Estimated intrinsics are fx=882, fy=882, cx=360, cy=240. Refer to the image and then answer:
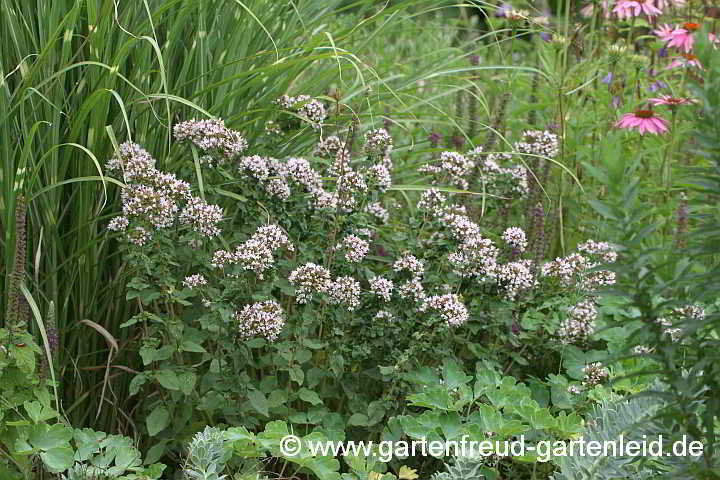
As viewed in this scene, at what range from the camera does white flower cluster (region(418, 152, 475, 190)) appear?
2.80 metres

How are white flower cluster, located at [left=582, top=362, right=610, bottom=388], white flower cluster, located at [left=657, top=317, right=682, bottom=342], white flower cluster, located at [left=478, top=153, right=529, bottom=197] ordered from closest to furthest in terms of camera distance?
white flower cluster, located at [left=657, top=317, right=682, bottom=342], white flower cluster, located at [left=582, top=362, right=610, bottom=388], white flower cluster, located at [left=478, top=153, right=529, bottom=197]

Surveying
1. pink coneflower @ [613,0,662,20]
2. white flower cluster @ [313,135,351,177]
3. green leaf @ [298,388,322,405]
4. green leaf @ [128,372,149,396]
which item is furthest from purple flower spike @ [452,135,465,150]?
green leaf @ [128,372,149,396]

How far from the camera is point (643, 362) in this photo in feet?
9.04

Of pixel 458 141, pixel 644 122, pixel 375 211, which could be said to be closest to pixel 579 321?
pixel 375 211

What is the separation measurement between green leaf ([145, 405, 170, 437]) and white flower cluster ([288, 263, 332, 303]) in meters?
0.49

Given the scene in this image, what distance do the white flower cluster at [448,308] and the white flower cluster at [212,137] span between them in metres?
0.70

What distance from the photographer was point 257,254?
90.0 inches

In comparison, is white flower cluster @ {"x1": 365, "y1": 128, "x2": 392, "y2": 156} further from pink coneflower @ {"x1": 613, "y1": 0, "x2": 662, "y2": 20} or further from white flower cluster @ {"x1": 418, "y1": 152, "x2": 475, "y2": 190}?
pink coneflower @ {"x1": 613, "y1": 0, "x2": 662, "y2": 20}

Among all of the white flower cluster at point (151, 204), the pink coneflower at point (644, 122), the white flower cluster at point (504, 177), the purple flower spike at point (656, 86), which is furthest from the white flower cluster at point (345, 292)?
the purple flower spike at point (656, 86)

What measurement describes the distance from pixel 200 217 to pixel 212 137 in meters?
0.27

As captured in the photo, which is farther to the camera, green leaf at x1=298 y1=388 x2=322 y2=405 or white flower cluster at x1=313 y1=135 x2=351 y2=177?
white flower cluster at x1=313 y1=135 x2=351 y2=177

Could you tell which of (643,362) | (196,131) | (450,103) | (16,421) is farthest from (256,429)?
(450,103)

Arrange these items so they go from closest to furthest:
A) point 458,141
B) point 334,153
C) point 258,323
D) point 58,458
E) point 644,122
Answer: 1. point 58,458
2. point 258,323
3. point 334,153
4. point 644,122
5. point 458,141

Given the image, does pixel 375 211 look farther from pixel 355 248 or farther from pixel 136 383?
pixel 136 383
